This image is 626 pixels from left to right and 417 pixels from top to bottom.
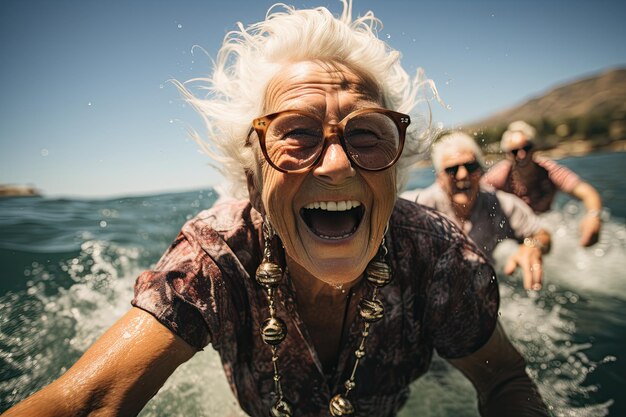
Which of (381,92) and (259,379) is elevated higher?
(381,92)

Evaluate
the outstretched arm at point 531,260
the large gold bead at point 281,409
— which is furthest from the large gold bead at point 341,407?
the outstretched arm at point 531,260

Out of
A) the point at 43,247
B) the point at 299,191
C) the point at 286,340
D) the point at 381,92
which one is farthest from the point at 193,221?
the point at 43,247

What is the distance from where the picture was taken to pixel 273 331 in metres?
1.55

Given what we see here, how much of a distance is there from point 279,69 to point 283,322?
45.1 inches

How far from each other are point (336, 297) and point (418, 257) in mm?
450

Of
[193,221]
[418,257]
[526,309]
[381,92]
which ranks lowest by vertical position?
[526,309]

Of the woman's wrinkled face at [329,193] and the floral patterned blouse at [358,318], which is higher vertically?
the woman's wrinkled face at [329,193]

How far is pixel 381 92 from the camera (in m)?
1.65

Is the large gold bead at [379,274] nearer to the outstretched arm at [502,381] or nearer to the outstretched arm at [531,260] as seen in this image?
the outstretched arm at [502,381]

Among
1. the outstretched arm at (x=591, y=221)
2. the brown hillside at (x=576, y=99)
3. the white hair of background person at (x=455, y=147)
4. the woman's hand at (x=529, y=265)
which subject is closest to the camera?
the woman's hand at (x=529, y=265)

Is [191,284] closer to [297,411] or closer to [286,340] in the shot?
[286,340]

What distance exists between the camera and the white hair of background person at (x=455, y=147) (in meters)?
4.31

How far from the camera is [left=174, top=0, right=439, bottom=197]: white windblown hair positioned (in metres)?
1.59

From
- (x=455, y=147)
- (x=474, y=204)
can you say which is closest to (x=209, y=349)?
(x=474, y=204)
